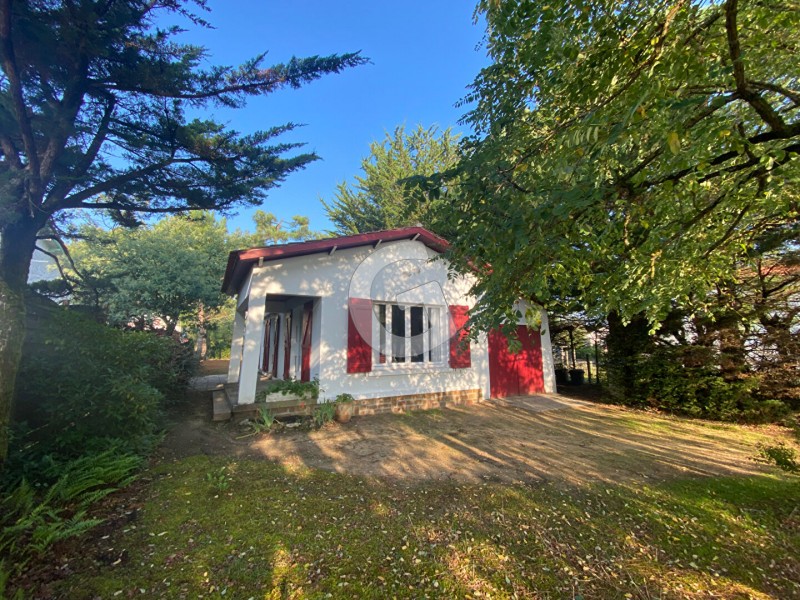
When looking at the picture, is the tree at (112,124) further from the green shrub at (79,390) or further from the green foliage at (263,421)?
the green foliage at (263,421)

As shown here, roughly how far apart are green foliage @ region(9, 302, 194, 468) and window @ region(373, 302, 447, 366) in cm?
458

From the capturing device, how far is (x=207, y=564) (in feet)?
8.13

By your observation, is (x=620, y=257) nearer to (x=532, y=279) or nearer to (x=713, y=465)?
(x=532, y=279)

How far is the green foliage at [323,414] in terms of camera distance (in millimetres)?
6387

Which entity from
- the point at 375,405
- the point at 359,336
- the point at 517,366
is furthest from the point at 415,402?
the point at 517,366

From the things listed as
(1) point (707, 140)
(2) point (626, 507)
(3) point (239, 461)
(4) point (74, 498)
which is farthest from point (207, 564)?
(1) point (707, 140)

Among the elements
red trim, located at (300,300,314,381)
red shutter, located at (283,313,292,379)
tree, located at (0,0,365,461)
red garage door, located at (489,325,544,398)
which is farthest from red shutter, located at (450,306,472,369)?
tree, located at (0,0,365,461)

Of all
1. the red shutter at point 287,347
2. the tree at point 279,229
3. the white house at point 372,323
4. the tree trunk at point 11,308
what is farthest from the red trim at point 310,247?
the tree at point 279,229

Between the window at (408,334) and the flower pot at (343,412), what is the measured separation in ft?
4.46

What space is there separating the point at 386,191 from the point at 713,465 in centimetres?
1771

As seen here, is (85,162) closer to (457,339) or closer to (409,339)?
(409,339)

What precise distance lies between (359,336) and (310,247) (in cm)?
231

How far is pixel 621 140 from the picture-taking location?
6.38ft

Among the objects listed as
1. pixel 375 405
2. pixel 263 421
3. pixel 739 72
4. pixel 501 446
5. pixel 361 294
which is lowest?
pixel 501 446
